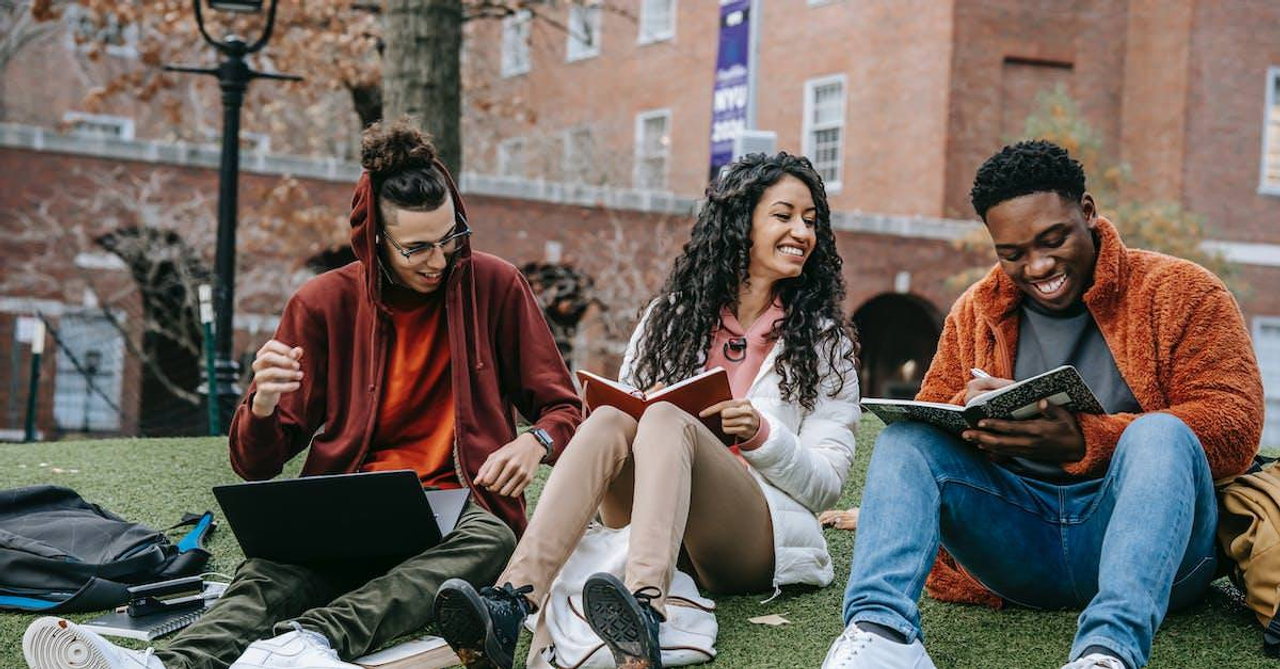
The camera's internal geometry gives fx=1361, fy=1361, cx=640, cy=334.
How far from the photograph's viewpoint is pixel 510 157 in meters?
28.6

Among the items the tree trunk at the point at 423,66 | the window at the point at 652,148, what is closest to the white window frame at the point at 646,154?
the window at the point at 652,148

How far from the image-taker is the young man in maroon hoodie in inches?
155

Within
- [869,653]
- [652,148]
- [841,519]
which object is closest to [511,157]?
[652,148]

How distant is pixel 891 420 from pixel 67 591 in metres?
2.58

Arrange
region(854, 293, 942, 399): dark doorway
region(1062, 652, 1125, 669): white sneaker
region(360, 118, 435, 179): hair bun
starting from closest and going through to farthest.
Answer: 1. region(1062, 652, 1125, 669): white sneaker
2. region(360, 118, 435, 179): hair bun
3. region(854, 293, 942, 399): dark doorway

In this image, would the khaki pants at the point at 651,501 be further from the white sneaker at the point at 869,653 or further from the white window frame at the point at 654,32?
the white window frame at the point at 654,32

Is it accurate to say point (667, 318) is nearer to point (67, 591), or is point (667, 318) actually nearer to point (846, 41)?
point (67, 591)

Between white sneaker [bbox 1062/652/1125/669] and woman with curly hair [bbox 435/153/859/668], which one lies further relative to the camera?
woman with curly hair [bbox 435/153/859/668]

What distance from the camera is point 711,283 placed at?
4527 millimetres

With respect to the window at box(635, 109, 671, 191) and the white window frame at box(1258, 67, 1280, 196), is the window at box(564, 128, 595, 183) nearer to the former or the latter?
the window at box(635, 109, 671, 191)

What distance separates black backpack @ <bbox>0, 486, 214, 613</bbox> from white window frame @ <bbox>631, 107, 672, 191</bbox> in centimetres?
2044

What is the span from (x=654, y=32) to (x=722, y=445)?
24.9 meters

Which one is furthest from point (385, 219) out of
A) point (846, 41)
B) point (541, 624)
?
point (846, 41)

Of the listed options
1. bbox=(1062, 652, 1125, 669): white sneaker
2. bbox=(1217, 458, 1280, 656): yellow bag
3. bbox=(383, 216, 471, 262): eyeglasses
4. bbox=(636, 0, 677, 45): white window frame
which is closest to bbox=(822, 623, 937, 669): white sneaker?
bbox=(1062, 652, 1125, 669): white sneaker
